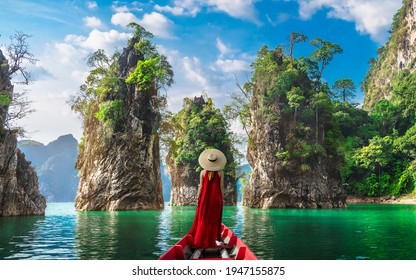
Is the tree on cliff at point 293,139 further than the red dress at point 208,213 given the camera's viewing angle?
Yes

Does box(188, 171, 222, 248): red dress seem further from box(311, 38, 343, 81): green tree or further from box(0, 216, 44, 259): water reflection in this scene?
box(311, 38, 343, 81): green tree

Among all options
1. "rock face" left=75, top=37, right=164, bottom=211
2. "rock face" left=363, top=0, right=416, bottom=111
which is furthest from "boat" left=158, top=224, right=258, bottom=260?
"rock face" left=363, top=0, right=416, bottom=111

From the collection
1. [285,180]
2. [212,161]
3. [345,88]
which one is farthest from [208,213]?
[345,88]

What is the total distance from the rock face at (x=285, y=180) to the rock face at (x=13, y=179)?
19.7 m

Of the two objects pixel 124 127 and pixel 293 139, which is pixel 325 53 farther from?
pixel 124 127

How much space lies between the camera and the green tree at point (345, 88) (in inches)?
2424

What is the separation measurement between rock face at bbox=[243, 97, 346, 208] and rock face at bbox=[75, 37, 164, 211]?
9.43 metres

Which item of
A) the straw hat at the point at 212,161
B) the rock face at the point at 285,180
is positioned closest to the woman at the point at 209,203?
the straw hat at the point at 212,161

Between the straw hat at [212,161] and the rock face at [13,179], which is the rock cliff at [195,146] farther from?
the straw hat at [212,161]

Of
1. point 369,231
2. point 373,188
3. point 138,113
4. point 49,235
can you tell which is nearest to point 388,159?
point 373,188
